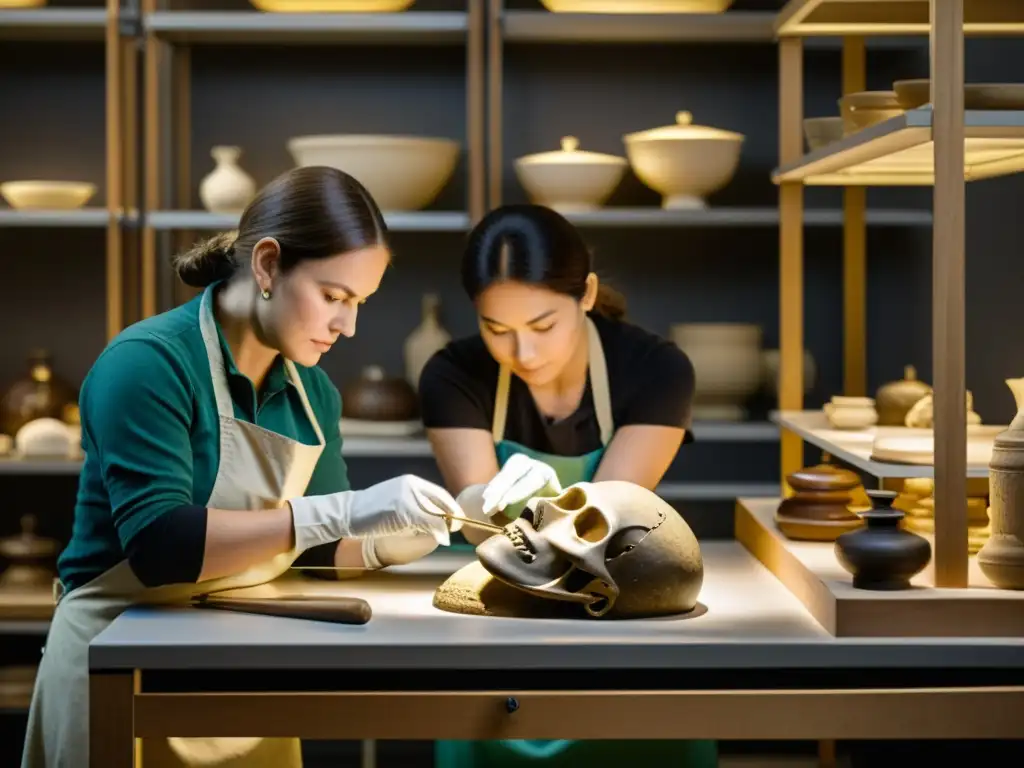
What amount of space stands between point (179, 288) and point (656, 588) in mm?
2477

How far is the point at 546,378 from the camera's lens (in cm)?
244

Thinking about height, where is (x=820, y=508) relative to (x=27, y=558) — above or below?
above

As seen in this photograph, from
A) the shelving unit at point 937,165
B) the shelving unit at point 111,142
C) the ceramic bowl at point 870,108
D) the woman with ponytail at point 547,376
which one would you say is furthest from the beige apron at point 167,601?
the shelving unit at point 111,142

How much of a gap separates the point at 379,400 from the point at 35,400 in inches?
37.4

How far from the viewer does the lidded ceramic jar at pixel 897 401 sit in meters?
2.77

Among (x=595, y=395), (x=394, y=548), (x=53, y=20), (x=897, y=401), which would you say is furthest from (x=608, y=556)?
(x=53, y=20)

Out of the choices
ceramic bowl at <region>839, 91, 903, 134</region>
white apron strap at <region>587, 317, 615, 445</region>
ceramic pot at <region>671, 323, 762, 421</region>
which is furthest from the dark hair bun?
ceramic pot at <region>671, 323, 762, 421</region>

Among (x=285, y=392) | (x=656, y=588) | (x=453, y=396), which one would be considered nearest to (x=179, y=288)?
(x=453, y=396)

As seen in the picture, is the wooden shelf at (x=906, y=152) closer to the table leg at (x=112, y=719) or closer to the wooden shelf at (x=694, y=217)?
the wooden shelf at (x=694, y=217)

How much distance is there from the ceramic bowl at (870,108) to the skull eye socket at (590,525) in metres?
0.87

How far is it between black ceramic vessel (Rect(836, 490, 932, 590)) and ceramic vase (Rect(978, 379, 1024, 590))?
0.29 ft

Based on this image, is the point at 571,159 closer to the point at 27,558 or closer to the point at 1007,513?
the point at 27,558

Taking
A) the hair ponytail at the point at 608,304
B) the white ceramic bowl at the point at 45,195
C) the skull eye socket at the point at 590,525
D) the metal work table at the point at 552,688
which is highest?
the white ceramic bowl at the point at 45,195

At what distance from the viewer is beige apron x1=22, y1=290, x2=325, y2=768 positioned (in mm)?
1842
